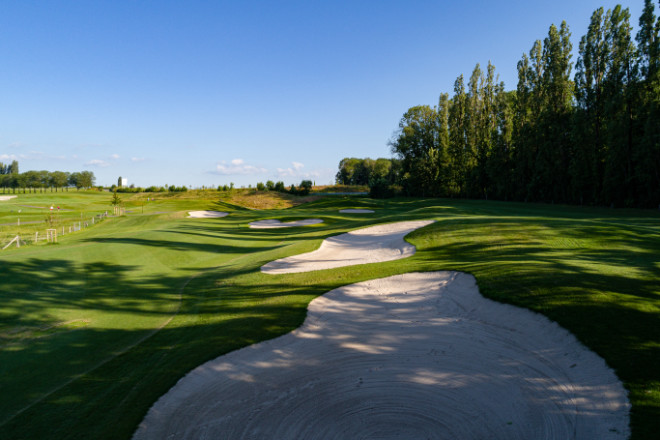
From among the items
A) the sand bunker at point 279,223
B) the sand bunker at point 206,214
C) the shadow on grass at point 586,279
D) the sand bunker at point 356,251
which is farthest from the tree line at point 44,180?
the shadow on grass at point 586,279

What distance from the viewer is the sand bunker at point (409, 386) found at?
13.3ft

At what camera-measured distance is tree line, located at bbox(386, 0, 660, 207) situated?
29.2 m

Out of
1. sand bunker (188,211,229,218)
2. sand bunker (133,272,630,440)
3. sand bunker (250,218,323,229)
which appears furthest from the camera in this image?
sand bunker (188,211,229,218)

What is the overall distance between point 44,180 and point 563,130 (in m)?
133

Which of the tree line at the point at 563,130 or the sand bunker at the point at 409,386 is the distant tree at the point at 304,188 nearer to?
the tree line at the point at 563,130

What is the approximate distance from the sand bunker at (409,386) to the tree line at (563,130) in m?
31.9

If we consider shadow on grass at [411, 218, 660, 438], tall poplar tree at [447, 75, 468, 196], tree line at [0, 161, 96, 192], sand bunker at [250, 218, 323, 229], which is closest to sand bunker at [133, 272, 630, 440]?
shadow on grass at [411, 218, 660, 438]

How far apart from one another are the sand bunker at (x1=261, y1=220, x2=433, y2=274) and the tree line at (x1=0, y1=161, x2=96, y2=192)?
105 m

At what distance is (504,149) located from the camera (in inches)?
1784

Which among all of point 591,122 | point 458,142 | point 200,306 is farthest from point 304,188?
point 200,306

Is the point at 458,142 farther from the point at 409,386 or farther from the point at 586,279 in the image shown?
the point at 409,386

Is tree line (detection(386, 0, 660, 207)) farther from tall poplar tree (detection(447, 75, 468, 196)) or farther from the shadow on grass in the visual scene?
the shadow on grass

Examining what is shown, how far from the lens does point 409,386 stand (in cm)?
486

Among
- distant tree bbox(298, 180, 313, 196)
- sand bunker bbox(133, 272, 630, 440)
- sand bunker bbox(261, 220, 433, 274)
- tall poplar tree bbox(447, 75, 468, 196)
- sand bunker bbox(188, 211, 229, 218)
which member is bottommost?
sand bunker bbox(133, 272, 630, 440)
